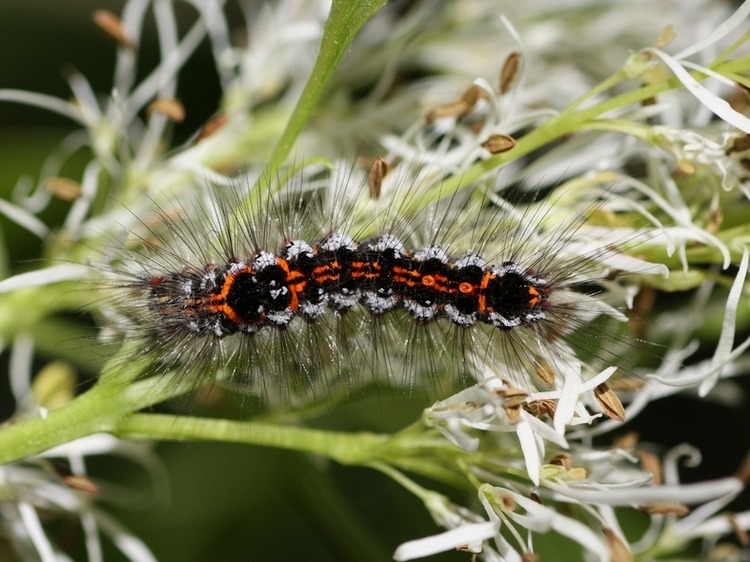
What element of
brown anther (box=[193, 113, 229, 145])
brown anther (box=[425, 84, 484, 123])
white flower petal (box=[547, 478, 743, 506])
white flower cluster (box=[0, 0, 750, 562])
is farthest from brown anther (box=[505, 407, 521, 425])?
brown anther (box=[193, 113, 229, 145])

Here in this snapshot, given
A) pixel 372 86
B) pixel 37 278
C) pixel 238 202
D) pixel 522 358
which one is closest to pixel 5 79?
pixel 372 86

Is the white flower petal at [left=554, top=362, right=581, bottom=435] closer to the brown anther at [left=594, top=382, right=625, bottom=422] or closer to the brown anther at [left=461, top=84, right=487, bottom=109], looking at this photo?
the brown anther at [left=594, top=382, right=625, bottom=422]

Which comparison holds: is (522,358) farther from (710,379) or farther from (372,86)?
(372,86)

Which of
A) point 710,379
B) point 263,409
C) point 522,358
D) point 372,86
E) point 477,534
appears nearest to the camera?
point 477,534

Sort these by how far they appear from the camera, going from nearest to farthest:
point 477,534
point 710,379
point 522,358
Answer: point 477,534, point 710,379, point 522,358

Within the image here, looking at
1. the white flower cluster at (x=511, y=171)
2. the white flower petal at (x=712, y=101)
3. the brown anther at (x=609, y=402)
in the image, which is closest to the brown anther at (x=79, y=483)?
the white flower cluster at (x=511, y=171)

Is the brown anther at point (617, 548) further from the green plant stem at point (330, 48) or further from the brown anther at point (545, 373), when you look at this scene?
the green plant stem at point (330, 48)
